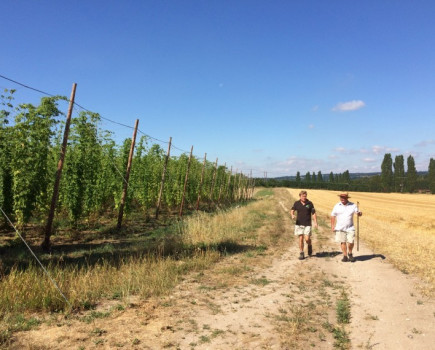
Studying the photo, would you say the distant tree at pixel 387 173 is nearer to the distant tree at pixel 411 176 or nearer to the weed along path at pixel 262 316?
the distant tree at pixel 411 176

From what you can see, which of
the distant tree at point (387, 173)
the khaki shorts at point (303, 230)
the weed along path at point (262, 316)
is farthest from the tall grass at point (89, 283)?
the distant tree at point (387, 173)

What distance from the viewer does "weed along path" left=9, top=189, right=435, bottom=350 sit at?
3.84m

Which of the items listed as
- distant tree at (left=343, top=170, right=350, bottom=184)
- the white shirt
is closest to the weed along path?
the white shirt

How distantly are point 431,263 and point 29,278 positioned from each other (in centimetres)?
909

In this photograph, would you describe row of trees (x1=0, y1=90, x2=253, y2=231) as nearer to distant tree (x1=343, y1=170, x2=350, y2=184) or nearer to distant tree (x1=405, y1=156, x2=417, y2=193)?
distant tree (x1=405, y1=156, x2=417, y2=193)

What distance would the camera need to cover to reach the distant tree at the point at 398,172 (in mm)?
87000

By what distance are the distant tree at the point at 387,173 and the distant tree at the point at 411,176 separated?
431 cm

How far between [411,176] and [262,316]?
95.9 metres

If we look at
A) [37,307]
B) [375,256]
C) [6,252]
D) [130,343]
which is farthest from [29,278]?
[375,256]

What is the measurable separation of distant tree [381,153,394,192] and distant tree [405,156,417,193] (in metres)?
4.31

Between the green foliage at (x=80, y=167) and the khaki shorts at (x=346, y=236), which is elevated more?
the green foliage at (x=80, y=167)

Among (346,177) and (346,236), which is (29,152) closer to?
(346,236)

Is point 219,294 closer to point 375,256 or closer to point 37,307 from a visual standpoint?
point 37,307

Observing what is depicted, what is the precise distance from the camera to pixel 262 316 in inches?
185
